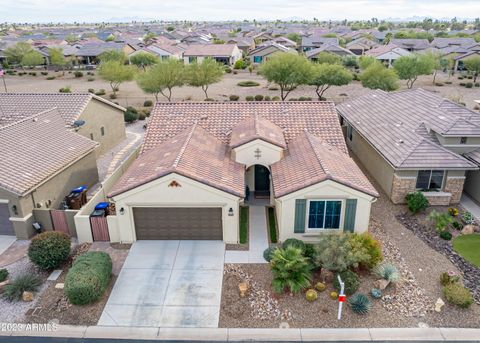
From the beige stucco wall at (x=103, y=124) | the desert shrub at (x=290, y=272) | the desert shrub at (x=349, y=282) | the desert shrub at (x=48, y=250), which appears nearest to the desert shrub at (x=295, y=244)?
the desert shrub at (x=290, y=272)

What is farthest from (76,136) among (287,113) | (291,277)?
(291,277)

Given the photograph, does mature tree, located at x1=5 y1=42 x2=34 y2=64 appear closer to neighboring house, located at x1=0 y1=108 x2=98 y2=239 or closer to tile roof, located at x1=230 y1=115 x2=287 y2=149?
neighboring house, located at x1=0 y1=108 x2=98 y2=239

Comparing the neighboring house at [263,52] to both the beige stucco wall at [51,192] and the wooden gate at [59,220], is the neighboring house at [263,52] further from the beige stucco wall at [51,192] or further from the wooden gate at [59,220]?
the wooden gate at [59,220]

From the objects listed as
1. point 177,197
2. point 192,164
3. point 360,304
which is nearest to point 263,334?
point 360,304

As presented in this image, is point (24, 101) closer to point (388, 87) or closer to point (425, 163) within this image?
point (425, 163)

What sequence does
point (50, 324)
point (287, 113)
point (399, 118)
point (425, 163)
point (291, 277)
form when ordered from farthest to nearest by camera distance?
point (399, 118) < point (287, 113) < point (425, 163) < point (291, 277) < point (50, 324)
